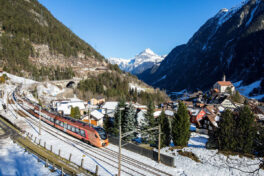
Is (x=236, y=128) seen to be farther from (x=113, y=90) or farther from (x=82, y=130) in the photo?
(x=113, y=90)

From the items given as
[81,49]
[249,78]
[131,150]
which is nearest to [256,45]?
[249,78]

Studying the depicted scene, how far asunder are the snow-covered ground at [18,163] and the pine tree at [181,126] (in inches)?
854

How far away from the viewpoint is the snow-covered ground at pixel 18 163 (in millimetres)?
17891

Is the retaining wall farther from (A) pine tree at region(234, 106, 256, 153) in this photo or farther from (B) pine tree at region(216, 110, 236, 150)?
(A) pine tree at region(234, 106, 256, 153)

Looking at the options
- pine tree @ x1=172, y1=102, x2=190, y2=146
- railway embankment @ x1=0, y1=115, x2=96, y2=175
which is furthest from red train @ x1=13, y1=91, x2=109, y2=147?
pine tree @ x1=172, y1=102, x2=190, y2=146

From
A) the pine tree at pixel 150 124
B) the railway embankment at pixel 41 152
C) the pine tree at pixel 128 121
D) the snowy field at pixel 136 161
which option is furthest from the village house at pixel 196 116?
the railway embankment at pixel 41 152

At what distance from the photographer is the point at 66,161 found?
2161 cm

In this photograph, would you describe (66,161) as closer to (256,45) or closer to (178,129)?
(178,129)

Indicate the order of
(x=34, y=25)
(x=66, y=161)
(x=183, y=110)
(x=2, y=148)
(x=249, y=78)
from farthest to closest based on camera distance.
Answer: (x=34, y=25), (x=249, y=78), (x=183, y=110), (x=2, y=148), (x=66, y=161)

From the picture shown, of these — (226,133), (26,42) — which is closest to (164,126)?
(226,133)

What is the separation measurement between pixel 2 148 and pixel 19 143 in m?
2.40

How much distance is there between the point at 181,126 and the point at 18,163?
2654 cm

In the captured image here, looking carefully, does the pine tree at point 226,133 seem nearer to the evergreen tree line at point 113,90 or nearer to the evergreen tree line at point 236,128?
the evergreen tree line at point 236,128

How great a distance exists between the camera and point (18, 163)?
64.9 ft
